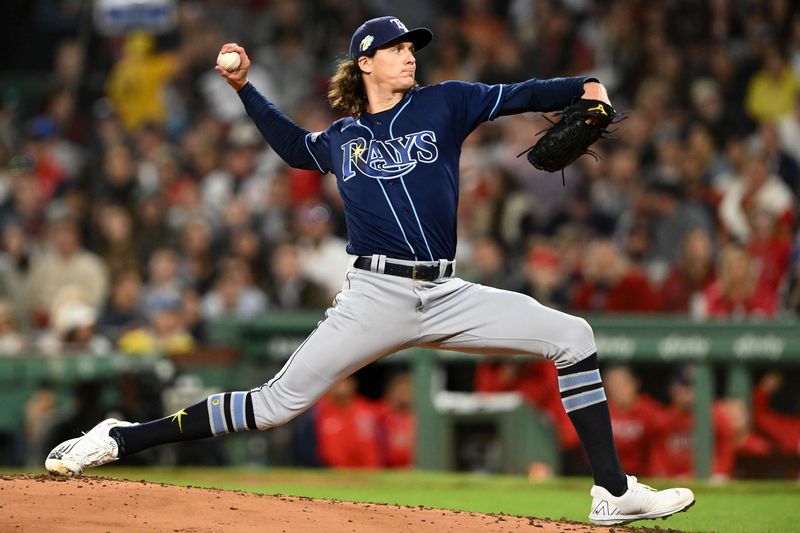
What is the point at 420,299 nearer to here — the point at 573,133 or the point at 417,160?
the point at 417,160

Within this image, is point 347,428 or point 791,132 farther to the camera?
point 791,132

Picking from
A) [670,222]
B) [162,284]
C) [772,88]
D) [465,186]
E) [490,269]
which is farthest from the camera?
[465,186]

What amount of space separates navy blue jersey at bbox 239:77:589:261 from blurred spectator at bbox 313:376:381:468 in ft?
15.7

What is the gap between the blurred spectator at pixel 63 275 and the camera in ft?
39.9

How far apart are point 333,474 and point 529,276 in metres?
2.12

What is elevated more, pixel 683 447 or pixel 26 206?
pixel 26 206

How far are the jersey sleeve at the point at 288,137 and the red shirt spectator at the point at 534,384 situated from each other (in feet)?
14.6

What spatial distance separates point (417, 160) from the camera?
5.27 m

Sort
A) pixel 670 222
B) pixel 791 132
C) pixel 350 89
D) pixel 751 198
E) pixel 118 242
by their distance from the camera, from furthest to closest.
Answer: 1. pixel 118 242
2. pixel 791 132
3. pixel 670 222
4. pixel 751 198
5. pixel 350 89

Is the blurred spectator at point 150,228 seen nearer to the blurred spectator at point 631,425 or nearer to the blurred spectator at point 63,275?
the blurred spectator at point 63,275

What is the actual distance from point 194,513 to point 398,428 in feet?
17.3

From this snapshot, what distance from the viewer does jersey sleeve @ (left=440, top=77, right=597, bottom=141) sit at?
5215mm

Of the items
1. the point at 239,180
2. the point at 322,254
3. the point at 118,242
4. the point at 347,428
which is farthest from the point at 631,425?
the point at 118,242

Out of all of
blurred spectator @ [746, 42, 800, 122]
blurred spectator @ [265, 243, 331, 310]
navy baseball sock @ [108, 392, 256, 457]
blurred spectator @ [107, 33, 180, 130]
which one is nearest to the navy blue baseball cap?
navy baseball sock @ [108, 392, 256, 457]
